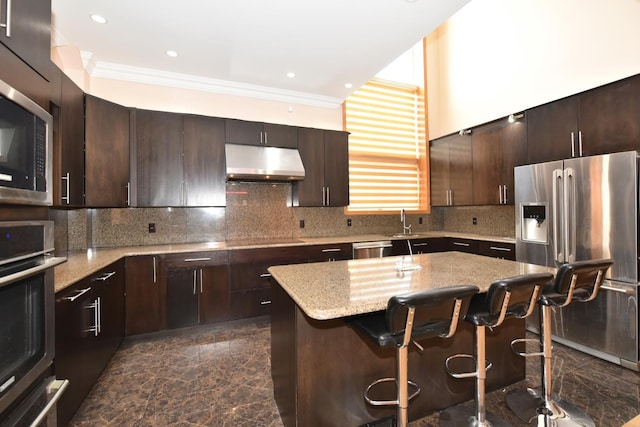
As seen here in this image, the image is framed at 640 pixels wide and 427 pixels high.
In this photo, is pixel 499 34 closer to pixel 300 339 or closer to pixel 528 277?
pixel 528 277

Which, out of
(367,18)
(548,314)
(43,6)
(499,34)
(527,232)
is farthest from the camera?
(499,34)

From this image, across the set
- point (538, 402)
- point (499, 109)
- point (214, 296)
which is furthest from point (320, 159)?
point (538, 402)

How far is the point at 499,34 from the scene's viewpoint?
4.00m

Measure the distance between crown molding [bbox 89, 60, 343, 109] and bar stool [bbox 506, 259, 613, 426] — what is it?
140 inches

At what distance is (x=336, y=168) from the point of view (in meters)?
4.16

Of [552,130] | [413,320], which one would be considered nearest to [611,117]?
[552,130]

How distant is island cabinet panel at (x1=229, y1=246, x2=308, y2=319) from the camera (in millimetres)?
3311

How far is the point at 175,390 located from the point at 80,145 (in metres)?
2.20

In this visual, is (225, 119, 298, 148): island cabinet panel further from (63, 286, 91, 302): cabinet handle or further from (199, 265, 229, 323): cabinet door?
(63, 286, 91, 302): cabinet handle

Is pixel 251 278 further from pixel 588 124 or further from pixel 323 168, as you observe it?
pixel 588 124

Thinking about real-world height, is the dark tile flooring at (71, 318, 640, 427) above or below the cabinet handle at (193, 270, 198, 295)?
below

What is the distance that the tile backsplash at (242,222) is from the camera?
3.26 meters

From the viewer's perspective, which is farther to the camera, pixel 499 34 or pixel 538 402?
pixel 499 34

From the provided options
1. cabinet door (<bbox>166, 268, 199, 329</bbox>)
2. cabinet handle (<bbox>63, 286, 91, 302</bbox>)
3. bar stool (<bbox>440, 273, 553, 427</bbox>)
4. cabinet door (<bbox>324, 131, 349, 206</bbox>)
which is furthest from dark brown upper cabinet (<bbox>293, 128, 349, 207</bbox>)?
bar stool (<bbox>440, 273, 553, 427</bbox>)
